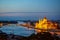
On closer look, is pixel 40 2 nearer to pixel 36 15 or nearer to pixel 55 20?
pixel 36 15

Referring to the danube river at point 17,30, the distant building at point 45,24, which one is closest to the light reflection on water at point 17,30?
the danube river at point 17,30

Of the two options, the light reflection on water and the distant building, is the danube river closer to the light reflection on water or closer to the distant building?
the light reflection on water

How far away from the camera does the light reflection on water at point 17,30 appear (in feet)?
5.14

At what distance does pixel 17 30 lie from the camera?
158 centimetres

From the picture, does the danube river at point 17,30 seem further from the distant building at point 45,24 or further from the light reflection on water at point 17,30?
the distant building at point 45,24

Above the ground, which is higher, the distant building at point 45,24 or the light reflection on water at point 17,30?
the distant building at point 45,24

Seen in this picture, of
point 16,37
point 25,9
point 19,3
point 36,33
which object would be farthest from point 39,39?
point 19,3

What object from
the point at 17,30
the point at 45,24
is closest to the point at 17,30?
the point at 17,30

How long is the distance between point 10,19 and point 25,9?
24 centimetres

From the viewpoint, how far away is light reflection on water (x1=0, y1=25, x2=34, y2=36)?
1566 mm

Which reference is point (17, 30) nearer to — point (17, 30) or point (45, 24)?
point (17, 30)

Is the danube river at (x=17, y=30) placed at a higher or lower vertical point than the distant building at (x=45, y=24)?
lower

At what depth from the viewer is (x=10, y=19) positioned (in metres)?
1.54

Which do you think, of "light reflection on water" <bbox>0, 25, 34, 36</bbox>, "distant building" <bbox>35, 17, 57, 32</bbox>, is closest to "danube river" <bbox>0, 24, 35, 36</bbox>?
"light reflection on water" <bbox>0, 25, 34, 36</bbox>
